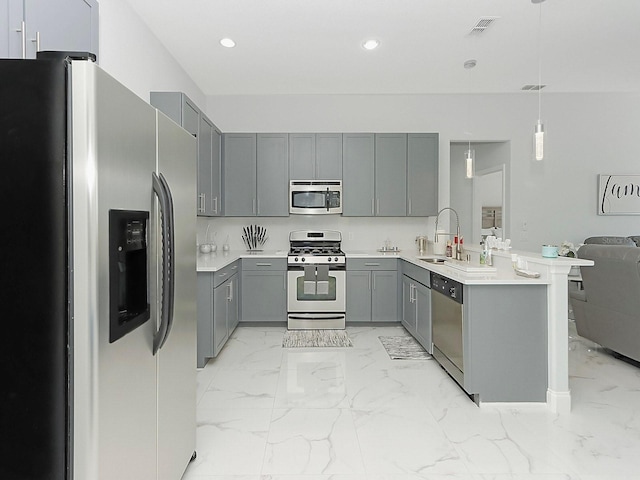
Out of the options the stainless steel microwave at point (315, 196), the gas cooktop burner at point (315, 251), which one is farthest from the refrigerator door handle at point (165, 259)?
the stainless steel microwave at point (315, 196)

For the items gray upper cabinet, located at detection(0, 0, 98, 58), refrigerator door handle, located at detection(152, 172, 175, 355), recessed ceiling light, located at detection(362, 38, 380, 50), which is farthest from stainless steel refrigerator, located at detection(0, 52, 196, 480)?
recessed ceiling light, located at detection(362, 38, 380, 50)

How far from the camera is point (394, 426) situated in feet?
8.60

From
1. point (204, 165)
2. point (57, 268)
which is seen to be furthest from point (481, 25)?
point (57, 268)

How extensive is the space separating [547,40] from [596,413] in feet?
10.5

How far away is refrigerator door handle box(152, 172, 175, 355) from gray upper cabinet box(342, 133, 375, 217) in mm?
3831

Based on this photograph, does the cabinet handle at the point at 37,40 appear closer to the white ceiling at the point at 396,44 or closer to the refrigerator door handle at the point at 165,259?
the refrigerator door handle at the point at 165,259

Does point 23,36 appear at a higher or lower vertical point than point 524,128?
lower

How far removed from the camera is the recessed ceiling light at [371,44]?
3859mm

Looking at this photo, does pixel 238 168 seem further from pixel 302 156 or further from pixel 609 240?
pixel 609 240

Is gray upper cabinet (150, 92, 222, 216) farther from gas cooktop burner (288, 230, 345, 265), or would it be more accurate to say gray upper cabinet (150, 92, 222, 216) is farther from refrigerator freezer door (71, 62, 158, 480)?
refrigerator freezer door (71, 62, 158, 480)

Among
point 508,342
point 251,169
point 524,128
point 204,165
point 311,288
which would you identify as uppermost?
point 524,128

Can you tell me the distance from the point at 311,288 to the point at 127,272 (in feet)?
12.2

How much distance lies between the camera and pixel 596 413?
2.81 meters

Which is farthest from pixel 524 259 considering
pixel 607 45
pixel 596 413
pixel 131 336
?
pixel 131 336
